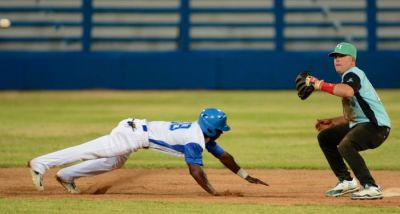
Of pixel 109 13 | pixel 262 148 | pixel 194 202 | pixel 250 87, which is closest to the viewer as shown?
pixel 194 202

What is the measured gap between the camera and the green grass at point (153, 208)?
7254mm

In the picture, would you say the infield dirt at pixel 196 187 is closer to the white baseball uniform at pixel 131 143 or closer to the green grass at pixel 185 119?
the white baseball uniform at pixel 131 143

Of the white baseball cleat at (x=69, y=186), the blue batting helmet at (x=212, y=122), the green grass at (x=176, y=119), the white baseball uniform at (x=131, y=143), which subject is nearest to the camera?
the green grass at (x=176, y=119)

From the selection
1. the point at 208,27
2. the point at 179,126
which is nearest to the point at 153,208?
the point at 179,126

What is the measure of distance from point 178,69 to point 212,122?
15.5 m

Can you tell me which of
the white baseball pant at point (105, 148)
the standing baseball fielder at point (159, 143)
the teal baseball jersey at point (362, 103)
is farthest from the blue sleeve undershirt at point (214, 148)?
the teal baseball jersey at point (362, 103)

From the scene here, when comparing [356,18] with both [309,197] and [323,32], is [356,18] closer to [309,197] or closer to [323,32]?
[323,32]

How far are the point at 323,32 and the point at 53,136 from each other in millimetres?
13145

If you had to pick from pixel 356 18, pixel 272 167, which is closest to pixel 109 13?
pixel 356 18

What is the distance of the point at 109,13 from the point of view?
25.2m

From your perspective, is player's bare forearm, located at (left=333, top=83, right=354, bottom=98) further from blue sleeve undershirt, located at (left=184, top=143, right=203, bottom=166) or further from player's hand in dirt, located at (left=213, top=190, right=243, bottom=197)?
player's hand in dirt, located at (left=213, top=190, right=243, bottom=197)

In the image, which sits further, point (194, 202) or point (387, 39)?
point (387, 39)

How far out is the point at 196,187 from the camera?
9234 mm

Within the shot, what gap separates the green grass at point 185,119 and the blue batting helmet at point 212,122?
312cm
